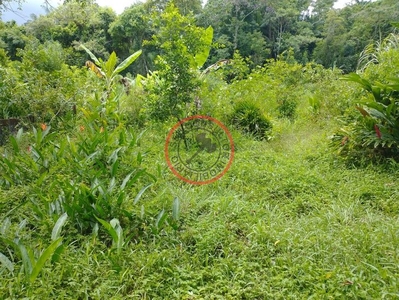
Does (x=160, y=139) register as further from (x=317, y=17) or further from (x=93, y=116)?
(x=317, y=17)

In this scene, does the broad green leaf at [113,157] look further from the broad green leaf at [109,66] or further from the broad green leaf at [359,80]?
the broad green leaf at [109,66]

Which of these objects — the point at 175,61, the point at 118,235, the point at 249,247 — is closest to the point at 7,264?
the point at 118,235

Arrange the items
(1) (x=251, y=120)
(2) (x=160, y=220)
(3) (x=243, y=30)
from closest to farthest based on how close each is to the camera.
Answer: (2) (x=160, y=220), (1) (x=251, y=120), (3) (x=243, y=30)

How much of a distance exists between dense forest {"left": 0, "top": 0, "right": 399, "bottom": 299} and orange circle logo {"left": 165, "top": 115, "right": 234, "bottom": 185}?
0.12ft

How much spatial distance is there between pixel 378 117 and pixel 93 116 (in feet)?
11.9

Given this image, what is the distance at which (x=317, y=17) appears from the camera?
64.4 ft

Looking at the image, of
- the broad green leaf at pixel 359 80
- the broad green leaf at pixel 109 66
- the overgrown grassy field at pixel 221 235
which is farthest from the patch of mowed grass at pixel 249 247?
the broad green leaf at pixel 109 66

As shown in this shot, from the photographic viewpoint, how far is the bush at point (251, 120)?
4305 mm

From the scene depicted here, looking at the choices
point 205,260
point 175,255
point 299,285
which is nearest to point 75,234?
point 175,255

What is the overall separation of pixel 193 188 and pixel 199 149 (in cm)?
107

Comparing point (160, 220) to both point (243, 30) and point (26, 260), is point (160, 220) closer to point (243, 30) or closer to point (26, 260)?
point (26, 260)

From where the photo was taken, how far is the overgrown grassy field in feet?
4.65

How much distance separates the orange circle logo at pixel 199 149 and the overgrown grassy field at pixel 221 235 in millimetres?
172

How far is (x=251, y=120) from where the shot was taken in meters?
4.34
